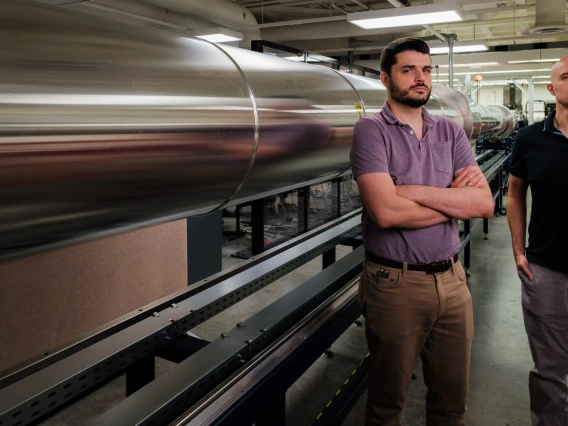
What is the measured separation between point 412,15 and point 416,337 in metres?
2.61

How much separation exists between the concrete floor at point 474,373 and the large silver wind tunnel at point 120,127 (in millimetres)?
1499

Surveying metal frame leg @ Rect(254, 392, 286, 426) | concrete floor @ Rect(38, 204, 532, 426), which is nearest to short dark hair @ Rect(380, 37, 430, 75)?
metal frame leg @ Rect(254, 392, 286, 426)

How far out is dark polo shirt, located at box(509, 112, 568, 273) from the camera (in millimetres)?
1497

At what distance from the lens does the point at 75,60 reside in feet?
1.98

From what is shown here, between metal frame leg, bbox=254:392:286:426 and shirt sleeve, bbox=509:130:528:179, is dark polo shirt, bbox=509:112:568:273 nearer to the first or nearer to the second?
shirt sleeve, bbox=509:130:528:179

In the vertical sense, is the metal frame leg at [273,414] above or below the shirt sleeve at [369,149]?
below

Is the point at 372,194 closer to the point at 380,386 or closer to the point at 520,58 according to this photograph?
the point at 380,386

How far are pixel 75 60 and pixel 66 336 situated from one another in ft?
6.46

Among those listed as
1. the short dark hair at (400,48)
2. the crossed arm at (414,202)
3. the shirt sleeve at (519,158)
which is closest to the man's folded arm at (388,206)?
the crossed arm at (414,202)

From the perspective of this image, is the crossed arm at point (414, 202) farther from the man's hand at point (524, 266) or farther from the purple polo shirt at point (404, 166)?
the man's hand at point (524, 266)

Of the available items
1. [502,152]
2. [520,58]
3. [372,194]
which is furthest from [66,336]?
[520,58]

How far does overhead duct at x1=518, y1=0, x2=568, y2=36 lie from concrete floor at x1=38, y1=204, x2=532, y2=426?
6.59ft

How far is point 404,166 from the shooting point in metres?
1.27

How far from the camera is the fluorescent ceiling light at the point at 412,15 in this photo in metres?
3.12
